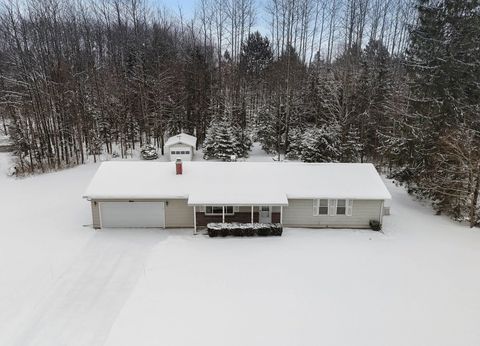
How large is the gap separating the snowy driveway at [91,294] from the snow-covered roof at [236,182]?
2322mm

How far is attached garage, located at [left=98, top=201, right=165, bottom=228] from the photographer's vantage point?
17438 mm

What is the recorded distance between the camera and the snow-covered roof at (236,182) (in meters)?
17.1

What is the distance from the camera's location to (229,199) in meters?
17.0

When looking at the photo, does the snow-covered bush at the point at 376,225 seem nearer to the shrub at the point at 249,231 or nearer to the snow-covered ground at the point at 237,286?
the snow-covered ground at the point at 237,286

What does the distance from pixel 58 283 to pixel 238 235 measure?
7747mm

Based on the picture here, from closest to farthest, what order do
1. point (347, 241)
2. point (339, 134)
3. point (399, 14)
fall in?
point (347, 241)
point (339, 134)
point (399, 14)

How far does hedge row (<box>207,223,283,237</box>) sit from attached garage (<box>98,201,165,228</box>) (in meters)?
2.80

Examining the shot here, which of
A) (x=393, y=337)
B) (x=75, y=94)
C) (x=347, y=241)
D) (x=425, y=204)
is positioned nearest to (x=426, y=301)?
(x=393, y=337)

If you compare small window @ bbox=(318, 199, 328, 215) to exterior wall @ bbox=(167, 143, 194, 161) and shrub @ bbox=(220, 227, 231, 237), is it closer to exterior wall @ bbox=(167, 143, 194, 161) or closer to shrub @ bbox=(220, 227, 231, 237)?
shrub @ bbox=(220, 227, 231, 237)

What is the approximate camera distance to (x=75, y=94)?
96.8 ft

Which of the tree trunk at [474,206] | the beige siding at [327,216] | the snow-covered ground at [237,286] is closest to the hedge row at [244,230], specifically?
the snow-covered ground at [237,286]

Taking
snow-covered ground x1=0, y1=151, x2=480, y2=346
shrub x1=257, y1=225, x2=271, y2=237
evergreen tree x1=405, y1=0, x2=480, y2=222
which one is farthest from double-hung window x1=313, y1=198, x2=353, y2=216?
evergreen tree x1=405, y1=0, x2=480, y2=222

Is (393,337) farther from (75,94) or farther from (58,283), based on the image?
(75,94)

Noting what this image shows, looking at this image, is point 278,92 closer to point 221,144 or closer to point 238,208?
point 221,144
